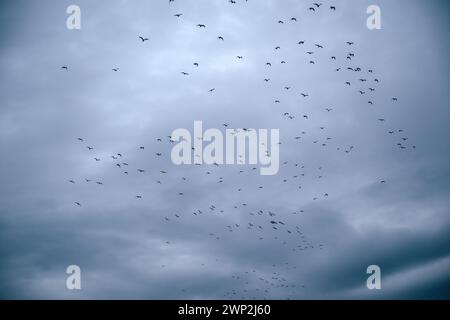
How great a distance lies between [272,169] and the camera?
32.0 metres
